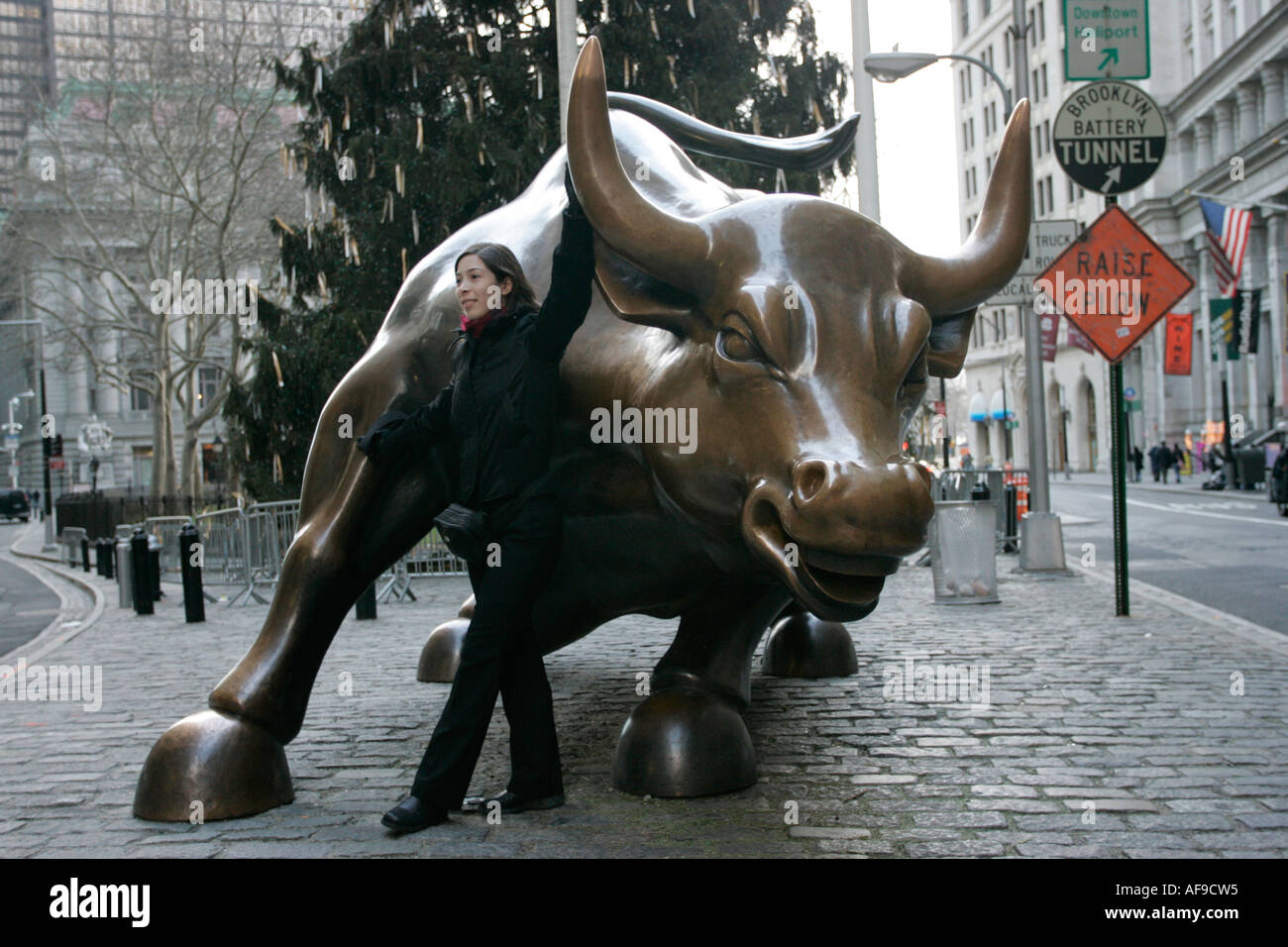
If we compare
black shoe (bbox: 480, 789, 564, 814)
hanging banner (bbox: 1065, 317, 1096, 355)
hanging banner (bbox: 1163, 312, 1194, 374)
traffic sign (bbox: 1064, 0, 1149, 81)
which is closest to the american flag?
hanging banner (bbox: 1163, 312, 1194, 374)

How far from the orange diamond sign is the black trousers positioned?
6525 millimetres

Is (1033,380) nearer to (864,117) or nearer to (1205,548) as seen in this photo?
(1205,548)

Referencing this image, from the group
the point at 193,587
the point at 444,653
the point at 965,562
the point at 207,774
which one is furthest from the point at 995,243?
the point at 193,587

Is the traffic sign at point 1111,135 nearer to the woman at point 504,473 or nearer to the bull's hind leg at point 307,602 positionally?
the woman at point 504,473

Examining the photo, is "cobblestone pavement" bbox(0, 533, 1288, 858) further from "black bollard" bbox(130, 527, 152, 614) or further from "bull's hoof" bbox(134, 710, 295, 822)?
"black bollard" bbox(130, 527, 152, 614)

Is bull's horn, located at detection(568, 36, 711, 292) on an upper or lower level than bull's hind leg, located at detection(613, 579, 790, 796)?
upper

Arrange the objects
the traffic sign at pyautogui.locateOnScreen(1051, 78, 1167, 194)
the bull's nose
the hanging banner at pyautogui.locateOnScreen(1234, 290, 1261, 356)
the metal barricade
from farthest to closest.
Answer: the hanging banner at pyautogui.locateOnScreen(1234, 290, 1261, 356)
the metal barricade
the traffic sign at pyautogui.locateOnScreen(1051, 78, 1167, 194)
the bull's nose

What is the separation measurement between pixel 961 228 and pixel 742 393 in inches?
3056

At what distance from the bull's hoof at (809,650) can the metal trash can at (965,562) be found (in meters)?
3.97

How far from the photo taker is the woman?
387cm

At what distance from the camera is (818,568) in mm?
3396

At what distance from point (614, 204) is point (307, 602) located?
6.19 feet

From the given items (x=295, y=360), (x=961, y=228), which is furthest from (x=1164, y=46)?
(x=295, y=360)
